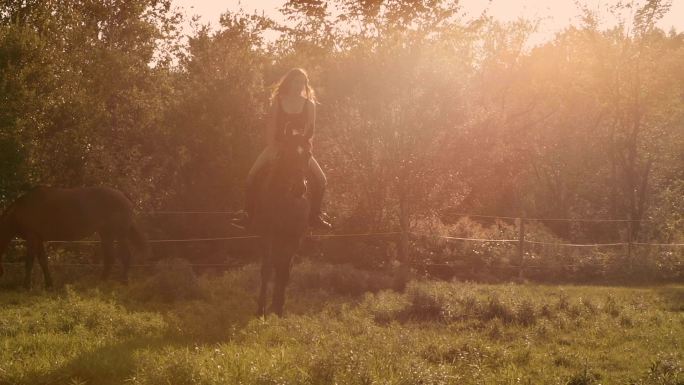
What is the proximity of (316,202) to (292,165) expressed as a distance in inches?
50.9

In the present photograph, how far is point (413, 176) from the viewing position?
67.3ft

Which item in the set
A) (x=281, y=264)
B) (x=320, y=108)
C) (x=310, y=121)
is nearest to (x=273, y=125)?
(x=310, y=121)

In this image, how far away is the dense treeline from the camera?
53.5 ft

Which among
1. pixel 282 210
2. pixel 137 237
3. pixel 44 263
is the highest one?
pixel 282 210

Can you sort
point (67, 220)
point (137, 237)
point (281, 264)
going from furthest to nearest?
point (137, 237) < point (67, 220) < point (281, 264)

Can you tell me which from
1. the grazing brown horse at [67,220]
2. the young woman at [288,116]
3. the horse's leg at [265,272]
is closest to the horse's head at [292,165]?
the young woman at [288,116]

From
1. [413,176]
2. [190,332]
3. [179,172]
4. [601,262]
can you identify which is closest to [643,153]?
[601,262]

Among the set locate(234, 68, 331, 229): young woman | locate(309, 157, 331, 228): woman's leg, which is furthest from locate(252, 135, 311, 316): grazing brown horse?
locate(309, 157, 331, 228): woman's leg

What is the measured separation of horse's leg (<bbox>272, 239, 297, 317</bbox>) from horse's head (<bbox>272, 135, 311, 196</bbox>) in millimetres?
1008

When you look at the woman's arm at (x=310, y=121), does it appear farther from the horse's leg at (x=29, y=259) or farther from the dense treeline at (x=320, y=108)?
the horse's leg at (x=29, y=259)

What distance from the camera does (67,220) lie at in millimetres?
14508

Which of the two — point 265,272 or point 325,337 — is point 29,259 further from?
point 325,337

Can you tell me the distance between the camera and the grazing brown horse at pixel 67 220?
45.8ft

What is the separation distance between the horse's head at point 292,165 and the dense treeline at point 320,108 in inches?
85.1
